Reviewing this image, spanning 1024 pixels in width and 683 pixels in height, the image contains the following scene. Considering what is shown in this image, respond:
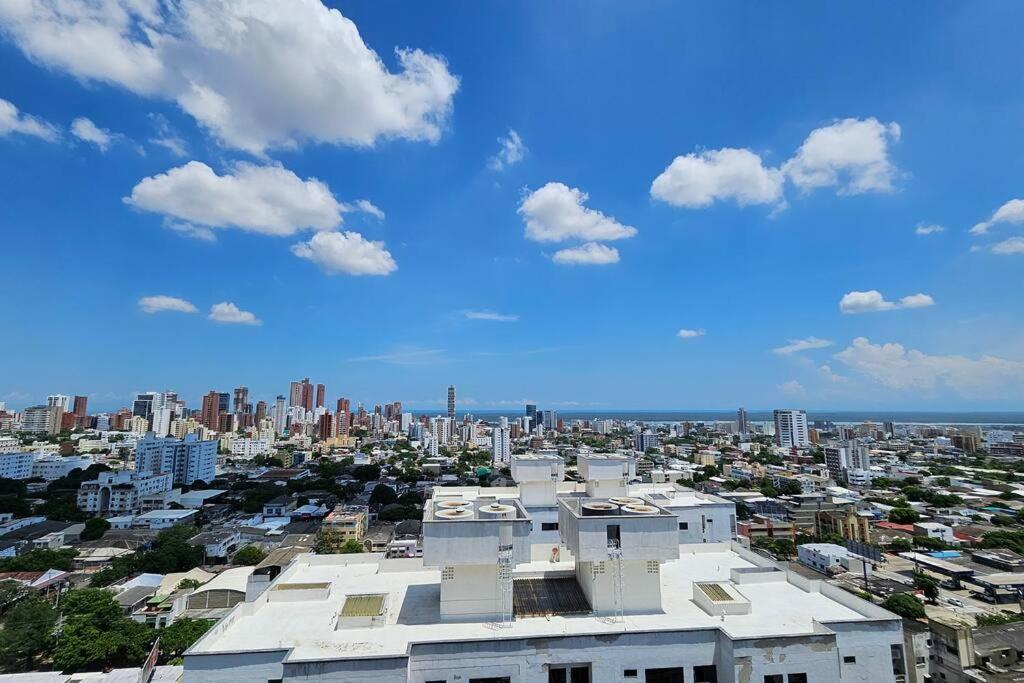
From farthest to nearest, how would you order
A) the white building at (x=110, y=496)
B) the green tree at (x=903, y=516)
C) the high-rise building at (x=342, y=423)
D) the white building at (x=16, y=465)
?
the high-rise building at (x=342, y=423) < the white building at (x=16, y=465) < the white building at (x=110, y=496) < the green tree at (x=903, y=516)

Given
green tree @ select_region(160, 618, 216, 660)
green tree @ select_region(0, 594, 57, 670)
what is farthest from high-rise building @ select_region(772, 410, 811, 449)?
green tree @ select_region(0, 594, 57, 670)

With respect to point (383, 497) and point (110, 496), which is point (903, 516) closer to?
point (383, 497)

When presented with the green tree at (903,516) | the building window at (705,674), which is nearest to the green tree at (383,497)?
the building window at (705,674)

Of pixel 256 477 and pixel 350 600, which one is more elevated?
pixel 350 600

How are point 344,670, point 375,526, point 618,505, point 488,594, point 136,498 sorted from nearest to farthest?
point 344,670, point 488,594, point 618,505, point 375,526, point 136,498

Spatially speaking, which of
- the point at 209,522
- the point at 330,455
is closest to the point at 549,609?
the point at 209,522

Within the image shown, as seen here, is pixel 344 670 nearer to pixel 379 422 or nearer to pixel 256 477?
pixel 256 477

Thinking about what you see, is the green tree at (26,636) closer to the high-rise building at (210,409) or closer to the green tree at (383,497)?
the green tree at (383,497)

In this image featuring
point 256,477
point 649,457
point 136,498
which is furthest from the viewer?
point 649,457
